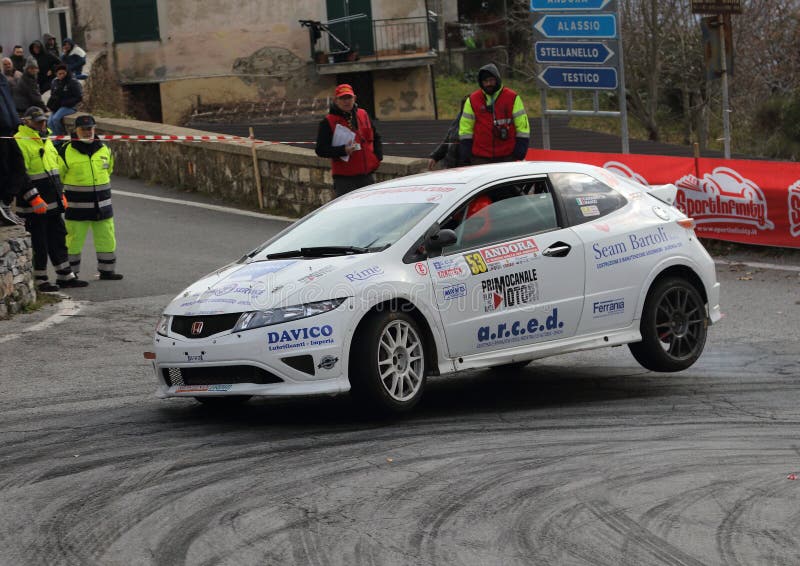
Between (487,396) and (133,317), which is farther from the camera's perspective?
(133,317)

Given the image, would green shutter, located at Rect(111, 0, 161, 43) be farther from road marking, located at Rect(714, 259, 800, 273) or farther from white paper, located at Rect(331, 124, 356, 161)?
road marking, located at Rect(714, 259, 800, 273)

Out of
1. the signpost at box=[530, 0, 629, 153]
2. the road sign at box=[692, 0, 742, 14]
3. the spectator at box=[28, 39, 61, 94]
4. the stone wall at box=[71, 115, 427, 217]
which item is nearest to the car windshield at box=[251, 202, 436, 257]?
the stone wall at box=[71, 115, 427, 217]

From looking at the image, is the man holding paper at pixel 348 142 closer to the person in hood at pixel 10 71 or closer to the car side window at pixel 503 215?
the car side window at pixel 503 215

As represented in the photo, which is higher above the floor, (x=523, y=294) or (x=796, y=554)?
(x=523, y=294)

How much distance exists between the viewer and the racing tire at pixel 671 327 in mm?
9430

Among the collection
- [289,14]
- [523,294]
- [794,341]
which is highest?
[289,14]

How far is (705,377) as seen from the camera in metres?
9.70

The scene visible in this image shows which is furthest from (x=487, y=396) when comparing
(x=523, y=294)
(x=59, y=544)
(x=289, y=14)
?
(x=289, y=14)

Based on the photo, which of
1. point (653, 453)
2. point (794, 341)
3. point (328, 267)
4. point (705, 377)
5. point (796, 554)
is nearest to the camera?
point (796, 554)

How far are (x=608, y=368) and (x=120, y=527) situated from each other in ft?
16.6

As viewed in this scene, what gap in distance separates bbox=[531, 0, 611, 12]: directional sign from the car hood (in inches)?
424

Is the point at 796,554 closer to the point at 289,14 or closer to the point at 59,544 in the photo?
the point at 59,544

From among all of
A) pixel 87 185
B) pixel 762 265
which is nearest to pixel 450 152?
pixel 762 265

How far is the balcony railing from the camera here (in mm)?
37062
